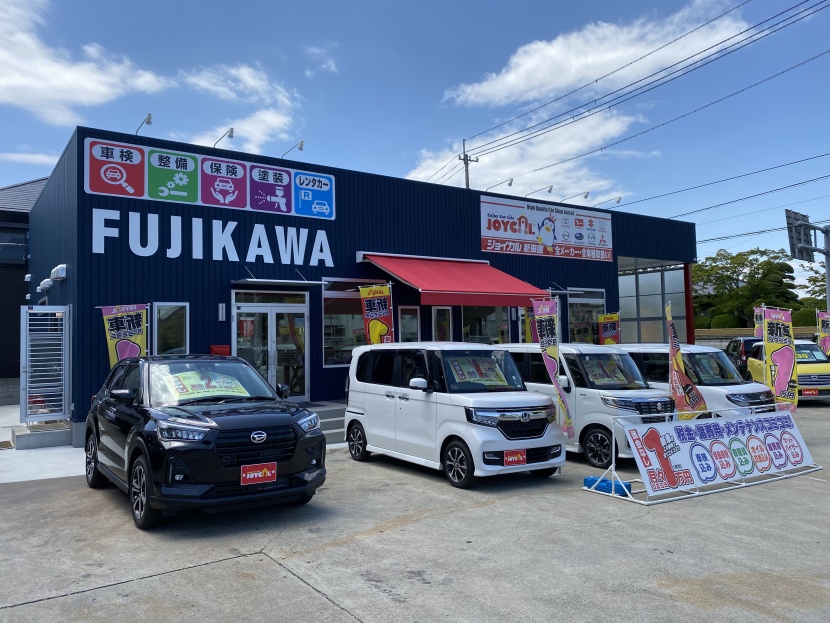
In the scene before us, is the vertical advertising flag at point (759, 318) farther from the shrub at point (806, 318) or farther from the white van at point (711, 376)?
the shrub at point (806, 318)

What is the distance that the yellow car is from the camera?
17.5 metres

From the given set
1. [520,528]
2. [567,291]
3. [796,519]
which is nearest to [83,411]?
[520,528]

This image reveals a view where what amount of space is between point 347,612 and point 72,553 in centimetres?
293

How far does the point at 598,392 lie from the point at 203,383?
18.9 ft

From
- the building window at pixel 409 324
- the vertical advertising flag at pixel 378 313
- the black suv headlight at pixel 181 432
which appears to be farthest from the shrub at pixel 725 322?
the black suv headlight at pixel 181 432

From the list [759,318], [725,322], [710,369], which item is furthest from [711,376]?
[725,322]

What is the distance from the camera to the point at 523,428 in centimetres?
830

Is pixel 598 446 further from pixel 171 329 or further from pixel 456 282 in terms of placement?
pixel 171 329

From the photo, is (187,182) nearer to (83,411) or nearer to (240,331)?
(240,331)

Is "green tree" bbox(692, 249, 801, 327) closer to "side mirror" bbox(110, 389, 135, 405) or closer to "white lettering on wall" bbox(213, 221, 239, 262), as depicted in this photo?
"white lettering on wall" bbox(213, 221, 239, 262)

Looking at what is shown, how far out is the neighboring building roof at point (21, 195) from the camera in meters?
23.7

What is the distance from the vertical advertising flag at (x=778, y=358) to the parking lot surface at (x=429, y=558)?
4.09 m

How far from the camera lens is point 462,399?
8.27 metres

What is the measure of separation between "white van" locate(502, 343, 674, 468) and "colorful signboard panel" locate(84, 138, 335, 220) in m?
6.52
